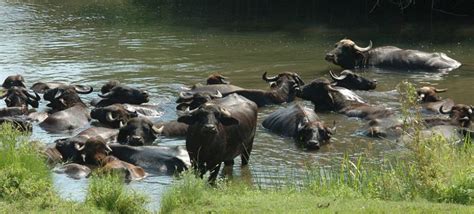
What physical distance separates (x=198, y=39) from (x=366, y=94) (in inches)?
359

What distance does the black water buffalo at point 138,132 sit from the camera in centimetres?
1361

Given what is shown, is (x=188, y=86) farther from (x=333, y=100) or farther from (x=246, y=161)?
(x=246, y=161)

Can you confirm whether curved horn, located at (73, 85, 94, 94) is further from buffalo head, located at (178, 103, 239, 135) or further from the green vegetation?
the green vegetation

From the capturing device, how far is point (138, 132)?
13.7 metres

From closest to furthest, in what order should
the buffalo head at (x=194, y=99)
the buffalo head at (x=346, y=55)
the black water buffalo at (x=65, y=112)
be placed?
the black water buffalo at (x=65, y=112), the buffalo head at (x=194, y=99), the buffalo head at (x=346, y=55)

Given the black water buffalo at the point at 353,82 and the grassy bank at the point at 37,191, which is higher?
the grassy bank at the point at 37,191

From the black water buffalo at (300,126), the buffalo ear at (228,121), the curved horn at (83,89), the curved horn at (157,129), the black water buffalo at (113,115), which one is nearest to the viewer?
the buffalo ear at (228,121)

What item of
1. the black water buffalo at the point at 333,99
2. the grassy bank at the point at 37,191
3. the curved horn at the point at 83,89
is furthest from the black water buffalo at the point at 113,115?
the grassy bank at the point at 37,191

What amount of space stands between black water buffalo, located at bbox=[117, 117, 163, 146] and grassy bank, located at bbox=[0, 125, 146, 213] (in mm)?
3041

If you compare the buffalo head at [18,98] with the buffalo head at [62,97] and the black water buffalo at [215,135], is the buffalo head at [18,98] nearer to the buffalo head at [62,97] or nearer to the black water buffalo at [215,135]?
the buffalo head at [62,97]

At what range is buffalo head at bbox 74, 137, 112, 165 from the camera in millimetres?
12566

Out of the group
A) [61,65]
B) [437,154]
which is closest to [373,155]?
[437,154]

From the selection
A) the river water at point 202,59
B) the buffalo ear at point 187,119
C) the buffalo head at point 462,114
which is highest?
the buffalo ear at point 187,119

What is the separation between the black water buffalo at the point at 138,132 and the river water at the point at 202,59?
1.10 ft
